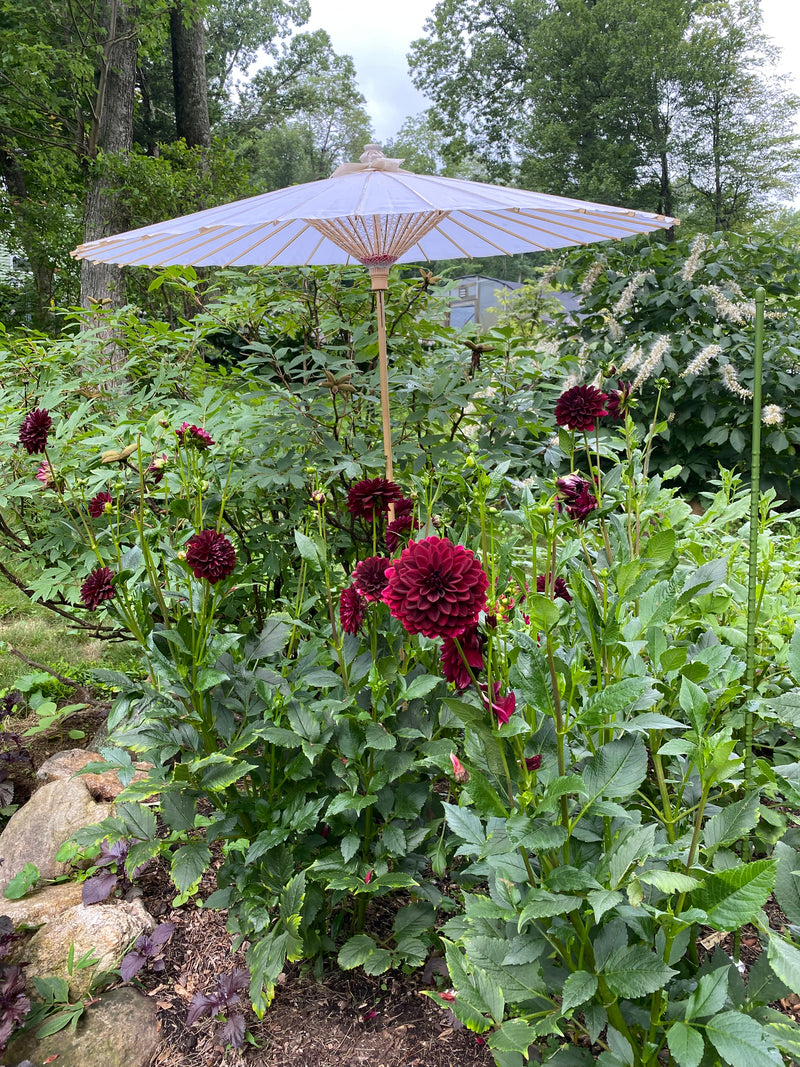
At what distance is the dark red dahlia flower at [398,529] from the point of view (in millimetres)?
1541

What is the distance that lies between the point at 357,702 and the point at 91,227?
6774 millimetres

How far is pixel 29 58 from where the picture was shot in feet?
20.8

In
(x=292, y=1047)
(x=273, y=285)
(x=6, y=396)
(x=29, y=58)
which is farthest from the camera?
(x=29, y=58)

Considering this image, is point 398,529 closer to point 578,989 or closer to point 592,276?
point 578,989

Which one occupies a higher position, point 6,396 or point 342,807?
point 6,396

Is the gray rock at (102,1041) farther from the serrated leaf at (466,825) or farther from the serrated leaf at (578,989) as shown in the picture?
the serrated leaf at (578,989)

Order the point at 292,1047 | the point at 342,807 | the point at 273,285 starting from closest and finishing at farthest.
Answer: the point at 342,807 < the point at 292,1047 < the point at 273,285

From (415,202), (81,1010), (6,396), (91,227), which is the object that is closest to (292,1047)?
(81,1010)

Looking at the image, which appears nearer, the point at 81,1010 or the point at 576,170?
the point at 81,1010

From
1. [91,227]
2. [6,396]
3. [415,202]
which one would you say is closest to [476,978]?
[415,202]

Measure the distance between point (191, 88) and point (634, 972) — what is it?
10367 millimetres

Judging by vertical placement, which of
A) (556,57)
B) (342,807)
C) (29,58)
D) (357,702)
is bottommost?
(342,807)

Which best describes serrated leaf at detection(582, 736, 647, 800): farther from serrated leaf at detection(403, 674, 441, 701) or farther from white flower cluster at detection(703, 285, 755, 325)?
white flower cluster at detection(703, 285, 755, 325)

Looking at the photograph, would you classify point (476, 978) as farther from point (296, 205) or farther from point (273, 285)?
point (273, 285)
